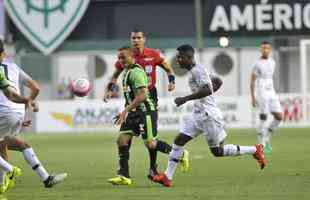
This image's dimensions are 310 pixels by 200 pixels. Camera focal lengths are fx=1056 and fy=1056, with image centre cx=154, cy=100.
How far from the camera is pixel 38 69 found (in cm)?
4016

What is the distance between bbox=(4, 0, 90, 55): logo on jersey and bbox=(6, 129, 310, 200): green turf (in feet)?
49.9

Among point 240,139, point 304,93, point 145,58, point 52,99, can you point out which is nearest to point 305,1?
point 304,93

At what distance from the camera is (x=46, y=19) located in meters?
41.0

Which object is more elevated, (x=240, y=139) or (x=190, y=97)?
(x=190, y=97)

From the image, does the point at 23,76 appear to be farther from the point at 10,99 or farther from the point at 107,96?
the point at 107,96

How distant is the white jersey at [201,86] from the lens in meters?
14.4

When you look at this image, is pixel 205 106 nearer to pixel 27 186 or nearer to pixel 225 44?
pixel 27 186

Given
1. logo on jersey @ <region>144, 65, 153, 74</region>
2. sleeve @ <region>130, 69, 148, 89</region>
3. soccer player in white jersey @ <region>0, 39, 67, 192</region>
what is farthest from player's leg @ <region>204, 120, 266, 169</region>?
soccer player in white jersey @ <region>0, 39, 67, 192</region>

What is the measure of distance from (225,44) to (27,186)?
86.7ft

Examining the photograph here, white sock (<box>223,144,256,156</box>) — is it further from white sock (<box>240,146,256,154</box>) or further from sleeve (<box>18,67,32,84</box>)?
sleeve (<box>18,67,32,84</box>)

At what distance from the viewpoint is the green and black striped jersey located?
1491 centimetres

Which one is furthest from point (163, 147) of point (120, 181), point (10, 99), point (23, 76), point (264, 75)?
point (264, 75)

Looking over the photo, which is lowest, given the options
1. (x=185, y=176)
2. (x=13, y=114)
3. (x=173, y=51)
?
(x=185, y=176)

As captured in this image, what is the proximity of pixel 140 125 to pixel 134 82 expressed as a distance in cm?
74
